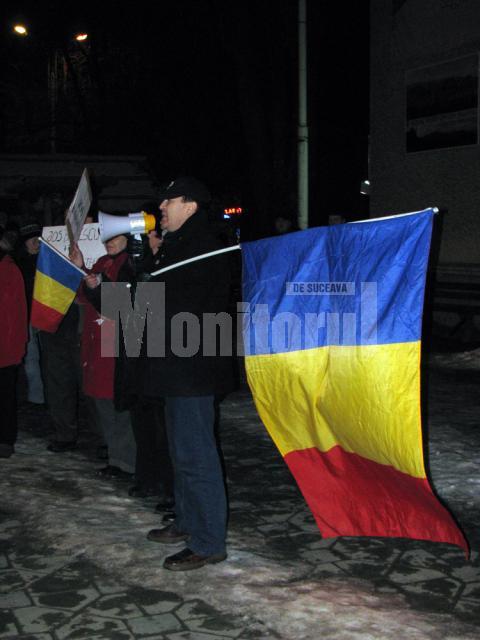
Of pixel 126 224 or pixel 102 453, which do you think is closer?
pixel 126 224

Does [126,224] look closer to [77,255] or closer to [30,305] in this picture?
[77,255]

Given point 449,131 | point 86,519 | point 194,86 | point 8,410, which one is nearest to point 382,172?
point 449,131

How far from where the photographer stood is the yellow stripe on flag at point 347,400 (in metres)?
4.51

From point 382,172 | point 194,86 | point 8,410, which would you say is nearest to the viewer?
point 8,410

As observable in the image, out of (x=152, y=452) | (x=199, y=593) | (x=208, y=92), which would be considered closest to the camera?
(x=199, y=593)

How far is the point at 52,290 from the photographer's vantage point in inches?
294

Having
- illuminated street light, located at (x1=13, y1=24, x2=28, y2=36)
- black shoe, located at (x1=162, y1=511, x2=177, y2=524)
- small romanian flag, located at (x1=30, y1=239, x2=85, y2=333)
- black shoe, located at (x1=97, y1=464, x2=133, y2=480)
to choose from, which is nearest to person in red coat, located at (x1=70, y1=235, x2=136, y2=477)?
black shoe, located at (x1=97, y1=464, x2=133, y2=480)

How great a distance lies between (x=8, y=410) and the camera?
7.56 meters

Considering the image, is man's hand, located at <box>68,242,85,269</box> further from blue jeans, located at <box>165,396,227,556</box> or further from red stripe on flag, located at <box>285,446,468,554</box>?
A: red stripe on flag, located at <box>285,446,468,554</box>

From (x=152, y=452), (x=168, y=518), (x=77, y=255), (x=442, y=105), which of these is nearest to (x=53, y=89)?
(x=442, y=105)

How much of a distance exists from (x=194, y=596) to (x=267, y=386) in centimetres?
118

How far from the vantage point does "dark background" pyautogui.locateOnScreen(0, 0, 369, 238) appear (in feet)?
67.4

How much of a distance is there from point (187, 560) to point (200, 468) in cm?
48

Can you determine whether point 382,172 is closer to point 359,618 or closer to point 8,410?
point 8,410
